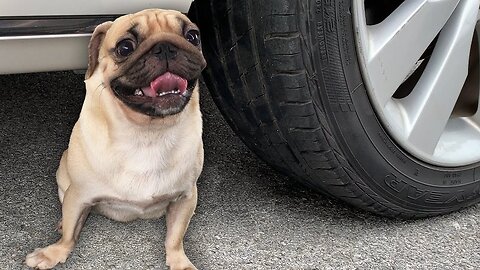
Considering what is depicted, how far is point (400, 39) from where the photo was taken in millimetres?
1642

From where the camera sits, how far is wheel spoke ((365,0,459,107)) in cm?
162

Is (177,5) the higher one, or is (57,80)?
(177,5)

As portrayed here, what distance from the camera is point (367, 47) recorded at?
62.7 inches

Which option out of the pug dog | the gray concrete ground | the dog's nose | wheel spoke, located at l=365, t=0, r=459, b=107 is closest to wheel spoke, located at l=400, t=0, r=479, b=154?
wheel spoke, located at l=365, t=0, r=459, b=107

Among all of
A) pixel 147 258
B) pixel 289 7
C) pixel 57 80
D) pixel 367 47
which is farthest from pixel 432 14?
pixel 57 80

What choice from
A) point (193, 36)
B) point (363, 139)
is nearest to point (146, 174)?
point (193, 36)

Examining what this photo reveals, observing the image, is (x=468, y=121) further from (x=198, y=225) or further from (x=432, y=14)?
(x=198, y=225)

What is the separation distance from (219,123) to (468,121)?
2.45ft

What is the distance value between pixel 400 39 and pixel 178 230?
0.65 m

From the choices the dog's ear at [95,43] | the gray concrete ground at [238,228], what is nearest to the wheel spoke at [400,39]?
the gray concrete ground at [238,228]

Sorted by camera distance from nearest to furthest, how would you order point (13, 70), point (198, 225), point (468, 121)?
1. point (13, 70)
2. point (198, 225)
3. point (468, 121)

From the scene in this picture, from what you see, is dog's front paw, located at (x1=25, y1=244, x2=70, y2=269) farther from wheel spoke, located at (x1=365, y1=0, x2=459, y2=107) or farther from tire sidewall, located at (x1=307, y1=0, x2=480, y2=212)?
wheel spoke, located at (x1=365, y1=0, x2=459, y2=107)

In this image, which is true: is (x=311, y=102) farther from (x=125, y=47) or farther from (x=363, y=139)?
(x=125, y=47)

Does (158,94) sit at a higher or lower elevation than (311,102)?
higher
